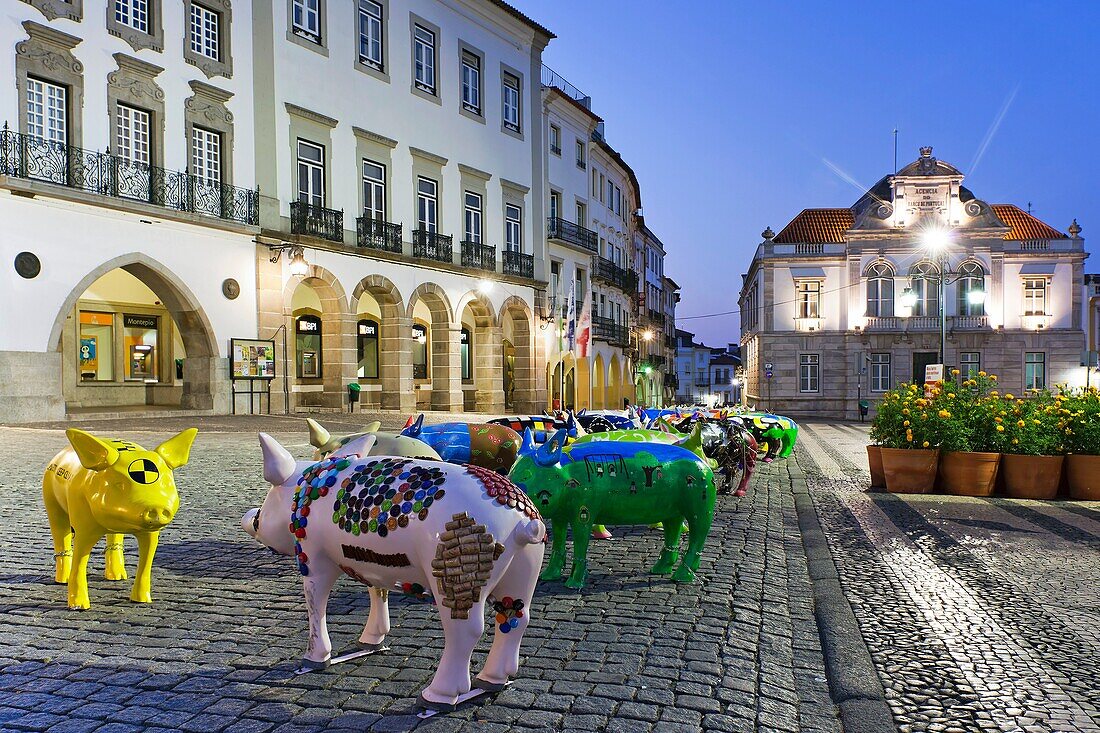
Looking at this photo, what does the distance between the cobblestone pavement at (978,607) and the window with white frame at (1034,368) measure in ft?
143

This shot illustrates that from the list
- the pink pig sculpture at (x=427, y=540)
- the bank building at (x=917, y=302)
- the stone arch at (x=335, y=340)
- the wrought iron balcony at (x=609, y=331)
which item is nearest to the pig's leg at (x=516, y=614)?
the pink pig sculpture at (x=427, y=540)

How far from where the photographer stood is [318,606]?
4.10 meters

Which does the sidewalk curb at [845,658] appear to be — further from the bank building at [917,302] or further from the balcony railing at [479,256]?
the bank building at [917,302]

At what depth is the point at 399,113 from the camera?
2975 cm

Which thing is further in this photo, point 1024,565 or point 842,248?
point 842,248

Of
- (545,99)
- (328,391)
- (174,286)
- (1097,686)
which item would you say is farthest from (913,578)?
(545,99)

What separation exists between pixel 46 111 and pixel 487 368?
60.7ft

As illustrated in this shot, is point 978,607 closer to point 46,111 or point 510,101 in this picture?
point 46,111

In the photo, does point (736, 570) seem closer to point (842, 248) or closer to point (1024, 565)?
point (1024, 565)

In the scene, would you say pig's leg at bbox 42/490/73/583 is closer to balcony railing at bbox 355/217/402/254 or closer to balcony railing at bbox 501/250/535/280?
balcony railing at bbox 355/217/402/254

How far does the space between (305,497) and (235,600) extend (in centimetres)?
202

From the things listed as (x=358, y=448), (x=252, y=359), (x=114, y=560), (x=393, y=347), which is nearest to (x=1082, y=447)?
(x=358, y=448)

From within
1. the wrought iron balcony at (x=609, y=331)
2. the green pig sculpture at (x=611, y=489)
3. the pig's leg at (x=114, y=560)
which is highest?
the wrought iron balcony at (x=609, y=331)

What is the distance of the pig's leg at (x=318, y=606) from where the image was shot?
4.02m
